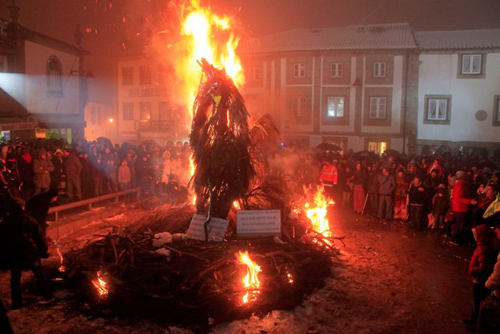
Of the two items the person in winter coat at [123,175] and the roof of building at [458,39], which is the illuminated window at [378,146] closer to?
the roof of building at [458,39]

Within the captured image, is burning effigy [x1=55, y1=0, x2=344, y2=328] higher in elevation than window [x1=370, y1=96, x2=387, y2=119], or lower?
lower

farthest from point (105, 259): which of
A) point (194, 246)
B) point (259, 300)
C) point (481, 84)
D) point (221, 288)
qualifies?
point (481, 84)

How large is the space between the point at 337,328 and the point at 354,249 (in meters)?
4.22

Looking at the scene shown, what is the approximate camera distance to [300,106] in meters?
35.7

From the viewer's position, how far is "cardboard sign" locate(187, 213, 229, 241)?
871 cm

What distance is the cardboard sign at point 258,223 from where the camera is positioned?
29.1 feet

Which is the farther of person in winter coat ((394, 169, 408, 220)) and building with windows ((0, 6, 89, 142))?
building with windows ((0, 6, 89, 142))

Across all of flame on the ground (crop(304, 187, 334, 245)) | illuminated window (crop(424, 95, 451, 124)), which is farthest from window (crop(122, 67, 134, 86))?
flame on the ground (crop(304, 187, 334, 245))

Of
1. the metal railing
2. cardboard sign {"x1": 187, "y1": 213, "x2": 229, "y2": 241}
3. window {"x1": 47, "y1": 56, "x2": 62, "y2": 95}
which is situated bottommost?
the metal railing

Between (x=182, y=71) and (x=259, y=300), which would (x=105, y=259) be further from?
(x=182, y=71)

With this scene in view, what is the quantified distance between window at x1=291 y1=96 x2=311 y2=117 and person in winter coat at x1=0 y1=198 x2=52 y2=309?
100 feet

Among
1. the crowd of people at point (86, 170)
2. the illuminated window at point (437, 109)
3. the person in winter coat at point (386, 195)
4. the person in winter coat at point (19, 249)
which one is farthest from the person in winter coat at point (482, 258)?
the illuminated window at point (437, 109)

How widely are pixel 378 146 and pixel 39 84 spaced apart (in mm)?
26620

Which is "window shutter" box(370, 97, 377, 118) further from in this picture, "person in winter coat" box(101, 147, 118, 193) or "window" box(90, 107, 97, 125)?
"window" box(90, 107, 97, 125)
